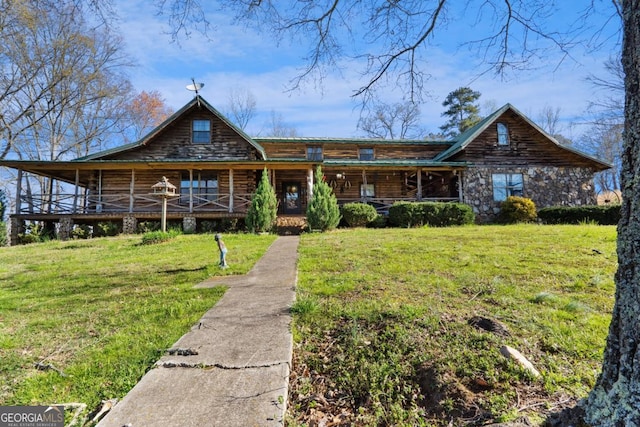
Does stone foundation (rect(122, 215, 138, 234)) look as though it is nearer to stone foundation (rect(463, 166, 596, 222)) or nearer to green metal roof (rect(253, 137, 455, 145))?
green metal roof (rect(253, 137, 455, 145))

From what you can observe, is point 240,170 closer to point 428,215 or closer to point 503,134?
point 428,215

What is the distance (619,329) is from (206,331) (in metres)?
3.29

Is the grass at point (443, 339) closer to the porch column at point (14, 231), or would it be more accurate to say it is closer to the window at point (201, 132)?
the window at point (201, 132)

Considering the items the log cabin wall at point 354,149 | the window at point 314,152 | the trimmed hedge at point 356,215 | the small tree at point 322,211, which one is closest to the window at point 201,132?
the log cabin wall at point 354,149

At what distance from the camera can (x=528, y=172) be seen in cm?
1906

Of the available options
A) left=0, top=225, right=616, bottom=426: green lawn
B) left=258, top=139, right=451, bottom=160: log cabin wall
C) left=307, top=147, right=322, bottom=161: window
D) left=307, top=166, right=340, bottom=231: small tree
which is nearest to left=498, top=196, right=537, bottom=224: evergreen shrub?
left=258, top=139, right=451, bottom=160: log cabin wall

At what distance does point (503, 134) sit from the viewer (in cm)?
1962

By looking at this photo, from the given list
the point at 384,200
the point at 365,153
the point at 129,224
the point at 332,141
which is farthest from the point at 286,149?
the point at 129,224

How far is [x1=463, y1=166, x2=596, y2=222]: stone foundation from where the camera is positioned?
18.6 meters

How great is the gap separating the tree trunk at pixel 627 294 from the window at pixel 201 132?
61.7 ft

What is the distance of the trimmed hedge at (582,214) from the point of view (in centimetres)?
1528

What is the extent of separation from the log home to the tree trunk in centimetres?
1471

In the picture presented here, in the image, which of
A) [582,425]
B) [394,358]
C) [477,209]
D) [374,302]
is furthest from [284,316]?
[477,209]

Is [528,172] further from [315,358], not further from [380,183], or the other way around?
[315,358]
